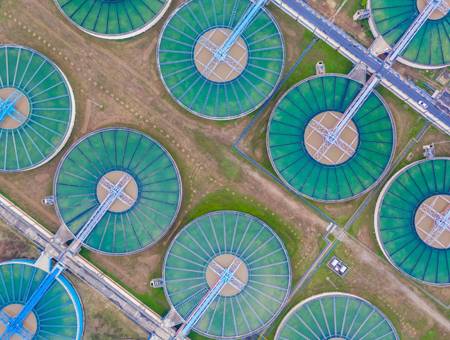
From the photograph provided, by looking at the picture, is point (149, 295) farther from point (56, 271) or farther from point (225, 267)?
point (56, 271)

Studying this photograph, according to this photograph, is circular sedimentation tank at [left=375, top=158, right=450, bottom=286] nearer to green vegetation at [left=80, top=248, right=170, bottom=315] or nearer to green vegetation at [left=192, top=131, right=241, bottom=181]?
green vegetation at [left=192, top=131, right=241, bottom=181]

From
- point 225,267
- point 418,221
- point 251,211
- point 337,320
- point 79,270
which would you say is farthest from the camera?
point 251,211

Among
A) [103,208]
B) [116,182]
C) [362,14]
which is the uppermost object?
[362,14]

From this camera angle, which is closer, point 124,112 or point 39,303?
Answer: point 39,303

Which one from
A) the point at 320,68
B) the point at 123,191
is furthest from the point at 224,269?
the point at 320,68

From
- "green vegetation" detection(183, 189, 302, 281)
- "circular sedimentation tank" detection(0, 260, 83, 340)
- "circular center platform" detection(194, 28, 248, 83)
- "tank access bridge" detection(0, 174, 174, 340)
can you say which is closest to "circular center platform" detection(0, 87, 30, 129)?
"tank access bridge" detection(0, 174, 174, 340)

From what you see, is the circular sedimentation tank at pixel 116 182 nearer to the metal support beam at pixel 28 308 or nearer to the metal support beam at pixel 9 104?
the metal support beam at pixel 28 308
